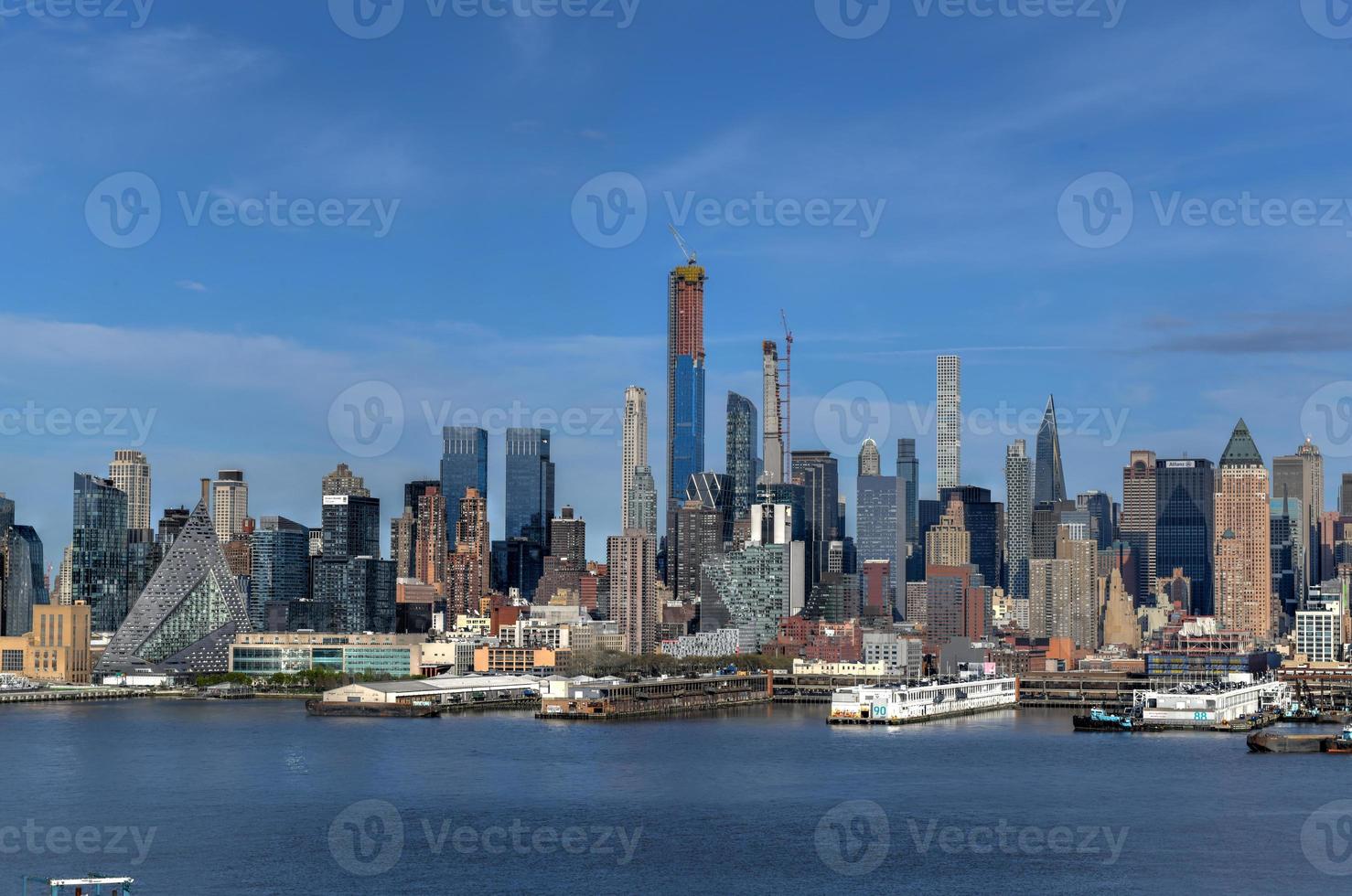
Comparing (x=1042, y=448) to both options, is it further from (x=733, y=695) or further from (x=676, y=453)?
(x=733, y=695)

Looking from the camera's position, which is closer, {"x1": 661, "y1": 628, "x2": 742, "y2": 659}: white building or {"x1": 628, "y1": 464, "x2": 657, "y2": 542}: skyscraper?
{"x1": 661, "y1": 628, "x2": 742, "y2": 659}: white building

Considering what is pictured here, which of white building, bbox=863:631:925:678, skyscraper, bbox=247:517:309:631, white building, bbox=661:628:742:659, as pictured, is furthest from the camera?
skyscraper, bbox=247:517:309:631

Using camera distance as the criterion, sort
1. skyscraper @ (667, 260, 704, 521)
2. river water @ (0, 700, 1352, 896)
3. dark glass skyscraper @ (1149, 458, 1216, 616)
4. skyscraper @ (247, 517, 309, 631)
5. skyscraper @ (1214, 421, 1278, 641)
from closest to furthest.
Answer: river water @ (0, 700, 1352, 896) < skyscraper @ (247, 517, 309, 631) < skyscraper @ (1214, 421, 1278, 641) < dark glass skyscraper @ (1149, 458, 1216, 616) < skyscraper @ (667, 260, 704, 521)

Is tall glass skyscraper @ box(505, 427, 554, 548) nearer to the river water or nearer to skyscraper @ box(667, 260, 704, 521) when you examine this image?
skyscraper @ box(667, 260, 704, 521)

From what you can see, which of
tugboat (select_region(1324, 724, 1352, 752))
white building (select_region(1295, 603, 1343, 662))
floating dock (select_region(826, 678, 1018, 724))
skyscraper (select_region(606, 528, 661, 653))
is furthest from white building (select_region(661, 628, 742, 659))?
tugboat (select_region(1324, 724, 1352, 752))

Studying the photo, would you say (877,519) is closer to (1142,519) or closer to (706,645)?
(1142,519)

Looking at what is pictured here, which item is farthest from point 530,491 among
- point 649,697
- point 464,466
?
point 649,697

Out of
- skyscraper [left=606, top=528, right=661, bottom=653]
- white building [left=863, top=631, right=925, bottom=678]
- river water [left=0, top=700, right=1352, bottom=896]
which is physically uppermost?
skyscraper [left=606, top=528, right=661, bottom=653]
